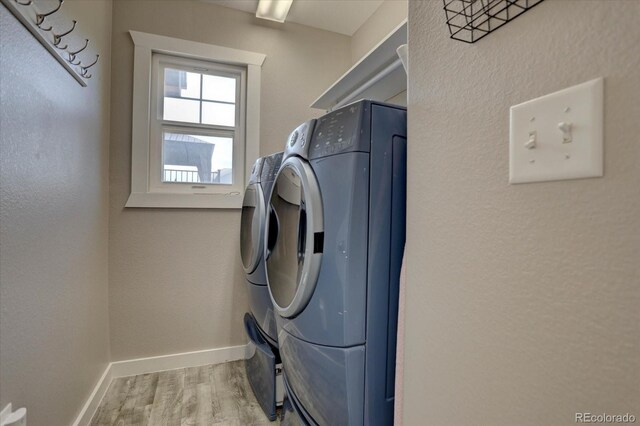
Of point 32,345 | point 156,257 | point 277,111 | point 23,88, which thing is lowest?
point 32,345

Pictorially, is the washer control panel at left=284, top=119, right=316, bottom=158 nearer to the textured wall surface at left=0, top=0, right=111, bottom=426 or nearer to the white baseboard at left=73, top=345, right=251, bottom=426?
the textured wall surface at left=0, top=0, right=111, bottom=426

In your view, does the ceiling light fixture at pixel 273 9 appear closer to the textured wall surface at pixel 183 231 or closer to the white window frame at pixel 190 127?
the textured wall surface at pixel 183 231

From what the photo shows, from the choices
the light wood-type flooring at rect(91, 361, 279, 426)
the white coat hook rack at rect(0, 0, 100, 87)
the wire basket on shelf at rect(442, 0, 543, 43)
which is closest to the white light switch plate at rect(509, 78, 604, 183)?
the wire basket on shelf at rect(442, 0, 543, 43)

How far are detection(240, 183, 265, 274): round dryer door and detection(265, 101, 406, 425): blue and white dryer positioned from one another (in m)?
0.64

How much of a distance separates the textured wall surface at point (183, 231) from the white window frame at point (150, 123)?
0.05m

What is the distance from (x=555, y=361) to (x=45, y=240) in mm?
1534

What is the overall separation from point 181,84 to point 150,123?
38 cm

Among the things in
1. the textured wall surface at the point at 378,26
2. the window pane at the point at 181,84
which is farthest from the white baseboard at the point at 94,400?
the textured wall surface at the point at 378,26

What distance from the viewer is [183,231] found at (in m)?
2.13

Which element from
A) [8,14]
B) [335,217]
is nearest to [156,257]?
[8,14]

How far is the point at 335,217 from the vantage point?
0.90 m

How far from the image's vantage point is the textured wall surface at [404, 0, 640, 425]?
0.37 meters

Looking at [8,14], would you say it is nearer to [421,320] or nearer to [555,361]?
[421,320]

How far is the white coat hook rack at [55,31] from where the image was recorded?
99 cm
